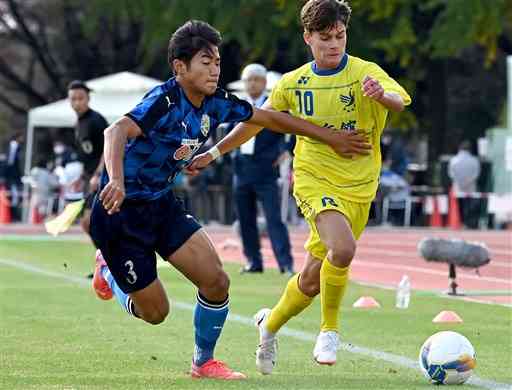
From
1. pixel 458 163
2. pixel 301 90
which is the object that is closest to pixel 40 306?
pixel 301 90

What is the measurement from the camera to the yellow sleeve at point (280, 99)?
8.90 metres

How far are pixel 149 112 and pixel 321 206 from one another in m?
1.30

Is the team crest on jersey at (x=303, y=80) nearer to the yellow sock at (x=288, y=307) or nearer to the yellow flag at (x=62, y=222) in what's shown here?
the yellow sock at (x=288, y=307)

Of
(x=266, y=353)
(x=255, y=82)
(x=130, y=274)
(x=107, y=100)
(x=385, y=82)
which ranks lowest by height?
(x=266, y=353)

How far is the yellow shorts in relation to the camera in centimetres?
863

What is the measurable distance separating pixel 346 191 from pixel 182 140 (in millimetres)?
1168

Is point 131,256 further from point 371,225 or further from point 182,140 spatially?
point 371,225

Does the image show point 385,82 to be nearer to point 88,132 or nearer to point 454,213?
point 88,132

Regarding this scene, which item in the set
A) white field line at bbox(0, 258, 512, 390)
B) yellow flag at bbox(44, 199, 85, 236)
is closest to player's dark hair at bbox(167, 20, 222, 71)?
white field line at bbox(0, 258, 512, 390)

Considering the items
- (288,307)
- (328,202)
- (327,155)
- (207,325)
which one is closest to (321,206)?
(328,202)

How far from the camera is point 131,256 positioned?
322 inches

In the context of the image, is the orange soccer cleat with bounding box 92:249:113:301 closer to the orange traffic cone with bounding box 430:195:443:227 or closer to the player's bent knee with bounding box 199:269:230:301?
the player's bent knee with bounding box 199:269:230:301

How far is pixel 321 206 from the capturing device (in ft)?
28.3

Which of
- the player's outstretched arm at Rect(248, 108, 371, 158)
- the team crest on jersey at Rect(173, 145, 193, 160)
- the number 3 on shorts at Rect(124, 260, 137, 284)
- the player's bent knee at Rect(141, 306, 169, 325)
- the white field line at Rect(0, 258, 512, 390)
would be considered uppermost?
the player's outstretched arm at Rect(248, 108, 371, 158)
